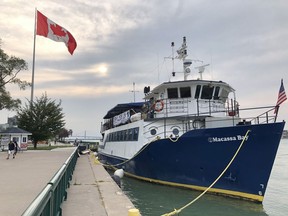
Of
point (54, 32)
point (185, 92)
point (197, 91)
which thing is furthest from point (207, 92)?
point (54, 32)

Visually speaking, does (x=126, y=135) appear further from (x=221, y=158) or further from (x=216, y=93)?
(x=221, y=158)

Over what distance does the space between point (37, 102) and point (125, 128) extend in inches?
1053

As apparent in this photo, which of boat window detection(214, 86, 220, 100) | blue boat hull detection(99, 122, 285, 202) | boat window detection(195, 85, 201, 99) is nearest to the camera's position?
blue boat hull detection(99, 122, 285, 202)

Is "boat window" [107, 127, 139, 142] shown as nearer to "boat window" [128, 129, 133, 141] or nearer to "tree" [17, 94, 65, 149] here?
"boat window" [128, 129, 133, 141]

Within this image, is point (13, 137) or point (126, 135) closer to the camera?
point (126, 135)

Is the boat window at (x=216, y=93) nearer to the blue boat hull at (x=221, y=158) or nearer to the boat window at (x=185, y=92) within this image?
the boat window at (x=185, y=92)

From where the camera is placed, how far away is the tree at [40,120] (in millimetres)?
41406

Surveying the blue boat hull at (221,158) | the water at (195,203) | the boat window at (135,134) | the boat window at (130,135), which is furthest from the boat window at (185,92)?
the water at (195,203)

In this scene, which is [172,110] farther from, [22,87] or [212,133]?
[22,87]

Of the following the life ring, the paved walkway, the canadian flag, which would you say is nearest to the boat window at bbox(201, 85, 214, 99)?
the life ring

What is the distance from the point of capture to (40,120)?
41719mm

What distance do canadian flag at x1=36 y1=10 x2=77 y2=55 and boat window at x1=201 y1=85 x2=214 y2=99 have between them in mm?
22878

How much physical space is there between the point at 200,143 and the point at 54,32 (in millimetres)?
28645

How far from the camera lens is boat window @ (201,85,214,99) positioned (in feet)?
55.6
